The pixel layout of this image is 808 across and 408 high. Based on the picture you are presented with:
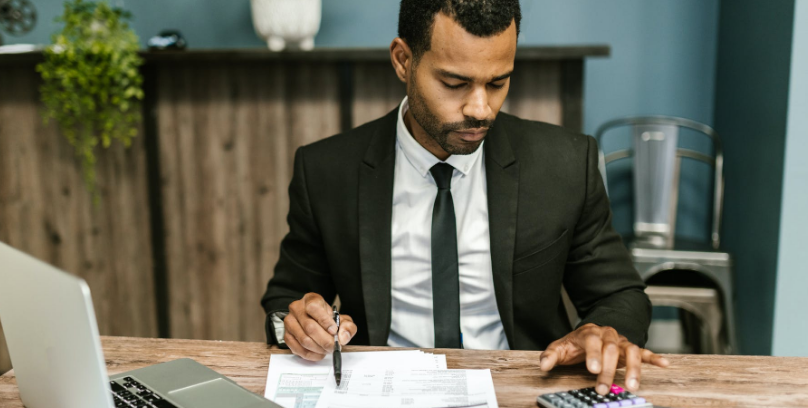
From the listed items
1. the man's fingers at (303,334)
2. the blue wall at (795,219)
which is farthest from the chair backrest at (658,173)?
the man's fingers at (303,334)

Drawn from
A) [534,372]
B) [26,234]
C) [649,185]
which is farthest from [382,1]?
[534,372]

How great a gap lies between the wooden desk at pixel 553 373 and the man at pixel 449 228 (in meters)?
0.22

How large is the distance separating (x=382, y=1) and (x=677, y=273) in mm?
1689

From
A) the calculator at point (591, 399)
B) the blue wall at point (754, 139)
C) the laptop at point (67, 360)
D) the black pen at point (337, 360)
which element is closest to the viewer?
the laptop at point (67, 360)

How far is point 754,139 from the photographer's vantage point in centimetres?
236

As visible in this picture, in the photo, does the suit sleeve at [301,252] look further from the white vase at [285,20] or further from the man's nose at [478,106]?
the white vase at [285,20]

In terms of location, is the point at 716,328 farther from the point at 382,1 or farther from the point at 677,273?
the point at 382,1

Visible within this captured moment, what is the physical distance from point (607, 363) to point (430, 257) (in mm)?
528

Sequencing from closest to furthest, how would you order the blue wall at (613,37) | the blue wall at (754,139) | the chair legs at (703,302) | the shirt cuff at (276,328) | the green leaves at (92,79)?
the shirt cuff at (276,328) → the blue wall at (754,139) → the chair legs at (703,302) → the green leaves at (92,79) → the blue wall at (613,37)

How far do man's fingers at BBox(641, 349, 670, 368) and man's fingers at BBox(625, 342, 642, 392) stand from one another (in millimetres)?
43

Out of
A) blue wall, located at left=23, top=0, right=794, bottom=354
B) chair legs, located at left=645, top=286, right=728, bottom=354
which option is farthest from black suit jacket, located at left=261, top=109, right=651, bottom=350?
blue wall, located at left=23, top=0, right=794, bottom=354

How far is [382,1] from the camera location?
281 cm

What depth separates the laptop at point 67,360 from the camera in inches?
25.7

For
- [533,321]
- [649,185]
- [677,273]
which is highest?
[649,185]
